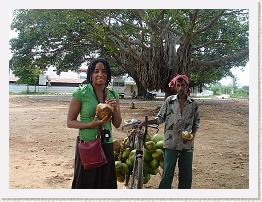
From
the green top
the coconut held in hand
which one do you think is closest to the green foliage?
the green top

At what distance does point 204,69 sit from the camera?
463cm

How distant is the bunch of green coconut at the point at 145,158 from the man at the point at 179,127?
0.20 m

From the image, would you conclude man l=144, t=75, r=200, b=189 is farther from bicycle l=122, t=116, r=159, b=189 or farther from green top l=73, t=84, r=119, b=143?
green top l=73, t=84, r=119, b=143

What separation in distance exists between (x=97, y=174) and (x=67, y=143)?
2005mm

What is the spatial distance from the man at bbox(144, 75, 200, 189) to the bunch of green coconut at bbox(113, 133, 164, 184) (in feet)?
0.66

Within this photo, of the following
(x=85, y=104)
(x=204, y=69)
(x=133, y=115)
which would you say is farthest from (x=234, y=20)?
(x=85, y=104)

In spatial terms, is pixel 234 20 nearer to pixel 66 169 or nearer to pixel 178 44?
pixel 178 44

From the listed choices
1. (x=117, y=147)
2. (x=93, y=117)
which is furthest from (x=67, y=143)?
(x=93, y=117)

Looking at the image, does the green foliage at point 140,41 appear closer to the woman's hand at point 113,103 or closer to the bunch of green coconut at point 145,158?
the bunch of green coconut at point 145,158

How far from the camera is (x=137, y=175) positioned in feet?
9.55

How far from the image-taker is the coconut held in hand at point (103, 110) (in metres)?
2.39

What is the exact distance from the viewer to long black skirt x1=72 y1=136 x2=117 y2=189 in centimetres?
254

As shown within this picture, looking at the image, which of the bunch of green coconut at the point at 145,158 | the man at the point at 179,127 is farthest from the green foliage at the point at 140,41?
the bunch of green coconut at the point at 145,158

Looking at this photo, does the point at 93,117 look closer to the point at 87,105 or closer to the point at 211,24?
the point at 87,105
